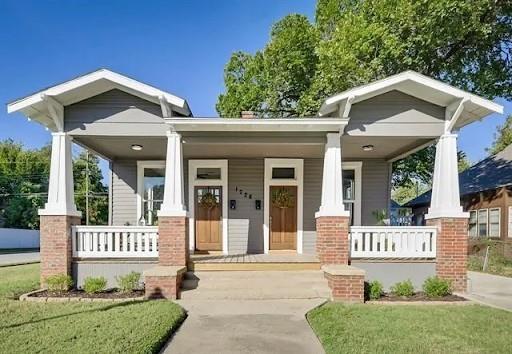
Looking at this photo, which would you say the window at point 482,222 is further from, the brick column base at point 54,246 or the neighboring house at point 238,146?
the brick column base at point 54,246

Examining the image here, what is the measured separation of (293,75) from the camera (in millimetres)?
20344

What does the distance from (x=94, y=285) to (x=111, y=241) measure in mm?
1086

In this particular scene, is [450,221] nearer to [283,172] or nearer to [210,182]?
[283,172]

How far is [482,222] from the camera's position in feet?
56.0

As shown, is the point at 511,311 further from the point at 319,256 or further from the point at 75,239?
the point at 75,239

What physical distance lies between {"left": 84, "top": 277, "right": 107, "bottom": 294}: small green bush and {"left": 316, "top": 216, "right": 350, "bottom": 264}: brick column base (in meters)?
4.33

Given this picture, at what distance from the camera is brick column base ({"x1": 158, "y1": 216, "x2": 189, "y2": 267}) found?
25.1ft

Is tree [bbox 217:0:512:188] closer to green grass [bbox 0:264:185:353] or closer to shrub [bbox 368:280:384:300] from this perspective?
shrub [bbox 368:280:384:300]

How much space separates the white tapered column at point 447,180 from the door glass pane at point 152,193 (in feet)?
23.1

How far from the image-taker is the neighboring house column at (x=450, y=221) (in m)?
7.68

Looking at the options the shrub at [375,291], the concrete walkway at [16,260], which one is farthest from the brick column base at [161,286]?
the concrete walkway at [16,260]

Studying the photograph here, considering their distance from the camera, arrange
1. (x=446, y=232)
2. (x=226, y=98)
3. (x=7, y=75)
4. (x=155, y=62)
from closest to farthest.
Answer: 1. (x=446, y=232)
2. (x=155, y=62)
3. (x=226, y=98)
4. (x=7, y=75)

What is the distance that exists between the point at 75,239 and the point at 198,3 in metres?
9.94

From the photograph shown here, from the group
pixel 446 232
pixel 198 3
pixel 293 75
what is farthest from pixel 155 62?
pixel 446 232
